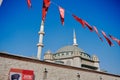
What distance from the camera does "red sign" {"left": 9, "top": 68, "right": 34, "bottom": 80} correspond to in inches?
461

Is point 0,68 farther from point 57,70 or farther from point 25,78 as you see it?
point 57,70

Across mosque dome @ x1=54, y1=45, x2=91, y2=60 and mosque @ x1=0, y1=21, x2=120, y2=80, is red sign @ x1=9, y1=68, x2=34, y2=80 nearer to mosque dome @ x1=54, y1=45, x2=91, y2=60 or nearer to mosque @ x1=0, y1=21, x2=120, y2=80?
mosque @ x1=0, y1=21, x2=120, y2=80

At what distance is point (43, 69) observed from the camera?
13727 millimetres

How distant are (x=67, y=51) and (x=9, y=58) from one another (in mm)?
23175

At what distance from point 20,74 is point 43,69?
234 centimetres

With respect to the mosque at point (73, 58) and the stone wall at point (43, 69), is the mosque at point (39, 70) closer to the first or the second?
the stone wall at point (43, 69)

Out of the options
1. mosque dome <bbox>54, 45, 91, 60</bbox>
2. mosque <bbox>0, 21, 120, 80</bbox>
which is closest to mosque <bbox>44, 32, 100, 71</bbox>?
mosque dome <bbox>54, 45, 91, 60</bbox>

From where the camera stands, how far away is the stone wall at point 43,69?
1188 cm

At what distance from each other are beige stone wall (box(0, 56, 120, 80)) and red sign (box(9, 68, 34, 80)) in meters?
0.37

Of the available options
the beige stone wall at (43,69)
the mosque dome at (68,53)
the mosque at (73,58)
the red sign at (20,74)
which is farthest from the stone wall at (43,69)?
the mosque dome at (68,53)

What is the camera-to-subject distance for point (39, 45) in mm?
24812

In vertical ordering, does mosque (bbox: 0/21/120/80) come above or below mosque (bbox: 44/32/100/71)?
below

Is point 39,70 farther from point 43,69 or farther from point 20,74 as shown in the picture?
point 20,74

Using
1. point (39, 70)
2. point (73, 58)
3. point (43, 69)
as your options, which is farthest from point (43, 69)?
point (73, 58)
